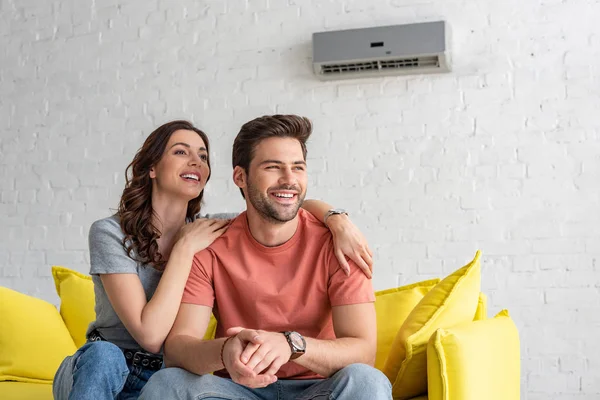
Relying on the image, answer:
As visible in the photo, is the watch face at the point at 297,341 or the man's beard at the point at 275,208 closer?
the watch face at the point at 297,341

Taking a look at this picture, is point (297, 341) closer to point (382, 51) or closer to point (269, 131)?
point (269, 131)

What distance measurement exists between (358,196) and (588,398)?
149 centimetres

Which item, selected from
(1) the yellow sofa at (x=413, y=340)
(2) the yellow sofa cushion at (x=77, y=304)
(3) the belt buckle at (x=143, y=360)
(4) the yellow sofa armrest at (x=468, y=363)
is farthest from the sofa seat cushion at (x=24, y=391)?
(4) the yellow sofa armrest at (x=468, y=363)

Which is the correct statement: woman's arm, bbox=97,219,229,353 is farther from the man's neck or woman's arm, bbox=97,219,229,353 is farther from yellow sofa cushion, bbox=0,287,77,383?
yellow sofa cushion, bbox=0,287,77,383

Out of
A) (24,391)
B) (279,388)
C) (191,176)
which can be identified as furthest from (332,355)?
(24,391)

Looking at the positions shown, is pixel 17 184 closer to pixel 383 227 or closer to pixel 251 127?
pixel 383 227

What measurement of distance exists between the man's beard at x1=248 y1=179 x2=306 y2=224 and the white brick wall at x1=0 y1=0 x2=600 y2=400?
5.80ft

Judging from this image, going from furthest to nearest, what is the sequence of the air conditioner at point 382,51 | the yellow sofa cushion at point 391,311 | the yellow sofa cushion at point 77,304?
the air conditioner at point 382,51 → the yellow sofa cushion at point 77,304 → the yellow sofa cushion at point 391,311

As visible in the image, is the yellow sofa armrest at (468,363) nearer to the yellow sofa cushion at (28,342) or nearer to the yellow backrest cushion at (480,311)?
the yellow backrest cushion at (480,311)

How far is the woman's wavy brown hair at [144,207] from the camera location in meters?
2.39

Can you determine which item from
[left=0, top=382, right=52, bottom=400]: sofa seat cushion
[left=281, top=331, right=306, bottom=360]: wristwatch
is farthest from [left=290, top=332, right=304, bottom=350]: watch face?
[left=0, top=382, right=52, bottom=400]: sofa seat cushion

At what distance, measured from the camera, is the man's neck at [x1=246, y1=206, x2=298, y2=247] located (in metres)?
2.34

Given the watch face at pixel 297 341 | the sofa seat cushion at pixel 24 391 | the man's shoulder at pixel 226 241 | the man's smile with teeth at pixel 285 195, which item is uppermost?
the man's smile with teeth at pixel 285 195

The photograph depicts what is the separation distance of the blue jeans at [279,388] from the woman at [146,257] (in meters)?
0.18
